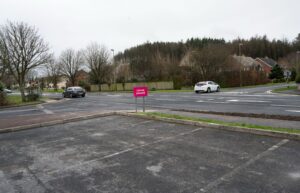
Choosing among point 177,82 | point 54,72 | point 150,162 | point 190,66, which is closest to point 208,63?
point 190,66

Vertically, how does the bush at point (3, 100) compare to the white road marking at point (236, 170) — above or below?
above

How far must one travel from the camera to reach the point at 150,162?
5051 millimetres

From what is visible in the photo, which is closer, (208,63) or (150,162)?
(150,162)

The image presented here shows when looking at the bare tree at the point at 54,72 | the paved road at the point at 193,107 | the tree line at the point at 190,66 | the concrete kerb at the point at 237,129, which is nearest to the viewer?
the concrete kerb at the point at 237,129

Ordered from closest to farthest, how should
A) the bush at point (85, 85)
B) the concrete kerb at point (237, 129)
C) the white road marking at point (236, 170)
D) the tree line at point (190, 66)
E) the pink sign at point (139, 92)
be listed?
the white road marking at point (236, 170) < the concrete kerb at point (237, 129) < the pink sign at point (139, 92) < the tree line at point (190, 66) < the bush at point (85, 85)

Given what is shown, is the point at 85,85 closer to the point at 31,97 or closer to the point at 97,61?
the point at 97,61

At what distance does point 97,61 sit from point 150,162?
5838cm

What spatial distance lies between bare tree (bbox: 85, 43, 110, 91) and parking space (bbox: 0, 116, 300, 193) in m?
54.6

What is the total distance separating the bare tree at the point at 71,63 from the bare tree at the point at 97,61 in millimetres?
5322

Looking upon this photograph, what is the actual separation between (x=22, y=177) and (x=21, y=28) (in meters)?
28.4

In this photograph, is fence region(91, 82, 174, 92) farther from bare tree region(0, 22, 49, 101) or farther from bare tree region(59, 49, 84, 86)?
bare tree region(0, 22, 49, 101)

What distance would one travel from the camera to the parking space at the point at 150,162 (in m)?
3.96

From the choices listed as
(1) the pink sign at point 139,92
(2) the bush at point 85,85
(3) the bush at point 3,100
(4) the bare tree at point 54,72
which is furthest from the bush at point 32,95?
(4) the bare tree at point 54,72

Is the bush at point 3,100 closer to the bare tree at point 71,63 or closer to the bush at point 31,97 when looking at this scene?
the bush at point 31,97
